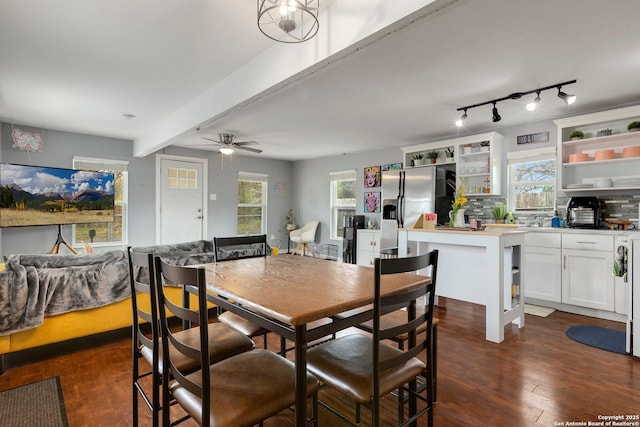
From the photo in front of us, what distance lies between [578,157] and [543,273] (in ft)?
4.82

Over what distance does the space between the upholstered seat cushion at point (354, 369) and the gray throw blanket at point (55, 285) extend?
211 cm

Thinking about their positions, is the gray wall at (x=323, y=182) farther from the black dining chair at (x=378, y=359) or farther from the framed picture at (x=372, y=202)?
the black dining chair at (x=378, y=359)

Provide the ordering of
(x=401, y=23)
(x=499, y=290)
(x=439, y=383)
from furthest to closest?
(x=499, y=290) → (x=439, y=383) → (x=401, y=23)

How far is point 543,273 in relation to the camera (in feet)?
12.5

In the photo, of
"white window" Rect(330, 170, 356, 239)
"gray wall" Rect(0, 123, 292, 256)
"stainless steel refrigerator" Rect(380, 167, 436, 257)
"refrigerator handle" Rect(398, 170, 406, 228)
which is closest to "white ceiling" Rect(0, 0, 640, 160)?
"gray wall" Rect(0, 123, 292, 256)

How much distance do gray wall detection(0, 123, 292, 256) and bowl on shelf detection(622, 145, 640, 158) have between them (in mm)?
6244

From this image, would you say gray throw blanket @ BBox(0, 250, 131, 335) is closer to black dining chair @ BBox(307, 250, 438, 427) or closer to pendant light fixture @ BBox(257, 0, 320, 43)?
black dining chair @ BBox(307, 250, 438, 427)

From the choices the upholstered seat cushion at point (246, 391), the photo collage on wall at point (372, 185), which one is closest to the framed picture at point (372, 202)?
the photo collage on wall at point (372, 185)

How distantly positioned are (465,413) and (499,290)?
51.8 inches

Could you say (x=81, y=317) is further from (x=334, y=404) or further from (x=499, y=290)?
Answer: (x=499, y=290)

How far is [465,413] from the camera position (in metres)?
1.83

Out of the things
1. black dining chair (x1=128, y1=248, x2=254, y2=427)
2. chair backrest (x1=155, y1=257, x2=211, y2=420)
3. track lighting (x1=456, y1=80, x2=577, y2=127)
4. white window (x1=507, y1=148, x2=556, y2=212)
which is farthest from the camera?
white window (x1=507, y1=148, x2=556, y2=212)

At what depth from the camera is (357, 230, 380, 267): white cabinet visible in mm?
5988

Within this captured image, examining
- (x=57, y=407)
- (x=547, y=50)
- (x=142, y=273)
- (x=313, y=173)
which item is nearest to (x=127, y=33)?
(x=142, y=273)
